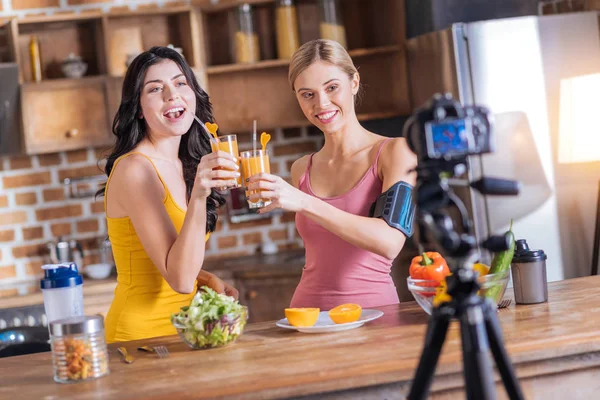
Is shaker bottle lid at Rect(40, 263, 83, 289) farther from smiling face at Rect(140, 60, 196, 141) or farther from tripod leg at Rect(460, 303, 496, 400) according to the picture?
tripod leg at Rect(460, 303, 496, 400)

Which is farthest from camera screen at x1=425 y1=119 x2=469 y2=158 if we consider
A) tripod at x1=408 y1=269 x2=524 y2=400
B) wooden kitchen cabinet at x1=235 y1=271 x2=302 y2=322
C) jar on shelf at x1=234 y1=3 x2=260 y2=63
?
jar on shelf at x1=234 y1=3 x2=260 y2=63

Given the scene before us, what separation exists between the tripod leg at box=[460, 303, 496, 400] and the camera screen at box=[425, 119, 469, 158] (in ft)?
0.82

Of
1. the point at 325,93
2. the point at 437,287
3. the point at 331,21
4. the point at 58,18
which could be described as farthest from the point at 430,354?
the point at 58,18

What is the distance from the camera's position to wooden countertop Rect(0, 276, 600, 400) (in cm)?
161

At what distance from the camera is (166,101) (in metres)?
2.36

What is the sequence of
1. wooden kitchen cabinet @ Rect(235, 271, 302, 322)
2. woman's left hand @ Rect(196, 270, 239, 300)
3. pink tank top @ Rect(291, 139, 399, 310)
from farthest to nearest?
wooden kitchen cabinet @ Rect(235, 271, 302, 322) < woman's left hand @ Rect(196, 270, 239, 300) < pink tank top @ Rect(291, 139, 399, 310)

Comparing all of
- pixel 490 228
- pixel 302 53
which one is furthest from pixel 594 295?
pixel 490 228

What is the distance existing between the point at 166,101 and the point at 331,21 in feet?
7.11

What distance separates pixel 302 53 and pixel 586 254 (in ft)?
6.52

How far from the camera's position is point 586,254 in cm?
374

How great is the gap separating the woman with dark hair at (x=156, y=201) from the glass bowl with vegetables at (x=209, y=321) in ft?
0.91

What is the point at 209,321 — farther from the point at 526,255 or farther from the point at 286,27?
the point at 286,27

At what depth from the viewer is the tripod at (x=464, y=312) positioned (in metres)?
1.27

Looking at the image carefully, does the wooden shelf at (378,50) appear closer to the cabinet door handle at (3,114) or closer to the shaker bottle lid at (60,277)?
the cabinet door handle at (3,114)
